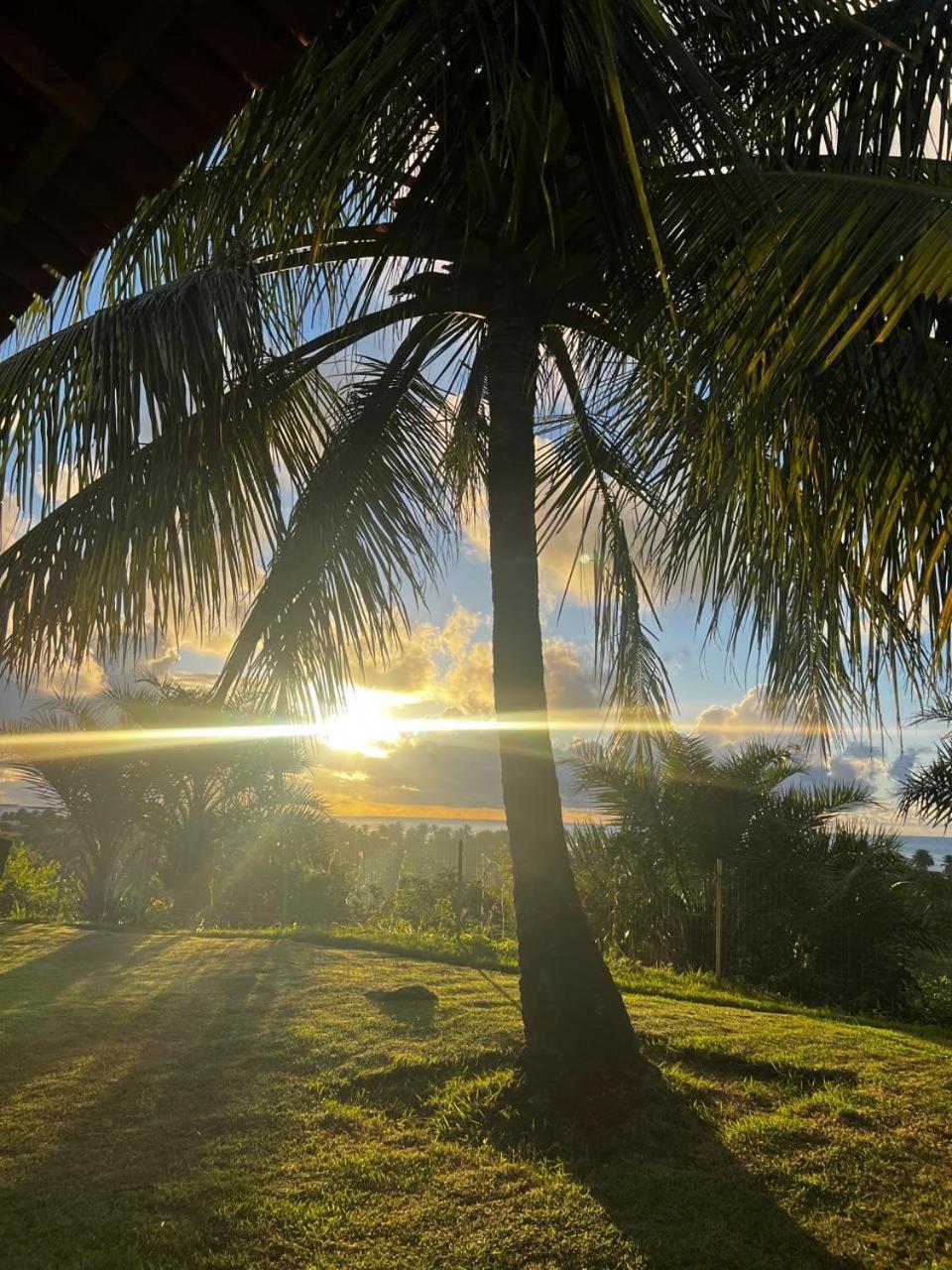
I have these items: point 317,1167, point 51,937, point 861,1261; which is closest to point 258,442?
point 317,1167

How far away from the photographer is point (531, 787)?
4531 mm

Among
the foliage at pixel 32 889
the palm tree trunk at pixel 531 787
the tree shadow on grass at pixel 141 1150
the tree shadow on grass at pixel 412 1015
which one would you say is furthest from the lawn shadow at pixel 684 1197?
the foliage at pixel 32 889

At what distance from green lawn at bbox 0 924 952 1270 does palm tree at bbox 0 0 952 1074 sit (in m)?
0.70

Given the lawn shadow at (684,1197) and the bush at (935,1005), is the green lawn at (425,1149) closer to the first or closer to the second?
the lawn shadow at (684,1197)

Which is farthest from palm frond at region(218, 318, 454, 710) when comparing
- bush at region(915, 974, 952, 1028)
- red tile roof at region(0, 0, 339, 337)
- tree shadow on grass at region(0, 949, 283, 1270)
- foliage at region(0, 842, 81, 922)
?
foliage at region(0, 842, 81, 922)

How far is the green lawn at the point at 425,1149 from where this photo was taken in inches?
116

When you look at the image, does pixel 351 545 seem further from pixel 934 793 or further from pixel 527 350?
pixel 934 793

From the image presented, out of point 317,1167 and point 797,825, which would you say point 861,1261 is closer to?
point 317,1167

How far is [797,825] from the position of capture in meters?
10.7

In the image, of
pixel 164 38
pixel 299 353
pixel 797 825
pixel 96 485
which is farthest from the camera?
pixel 797 825

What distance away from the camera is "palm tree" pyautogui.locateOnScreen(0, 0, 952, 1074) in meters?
2.82

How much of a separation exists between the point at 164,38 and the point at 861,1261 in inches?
155

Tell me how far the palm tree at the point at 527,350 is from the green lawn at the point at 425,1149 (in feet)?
2.30

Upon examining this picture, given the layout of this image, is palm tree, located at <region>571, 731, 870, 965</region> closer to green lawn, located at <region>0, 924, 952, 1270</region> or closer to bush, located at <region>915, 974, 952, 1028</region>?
bush, located at <region>915, 974, 952, 1028</region>
